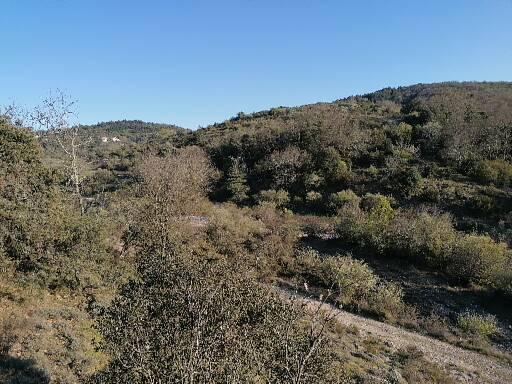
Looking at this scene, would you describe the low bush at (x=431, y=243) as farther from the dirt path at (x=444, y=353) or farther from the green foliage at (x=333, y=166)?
the green foliage at (x=333, y=166)

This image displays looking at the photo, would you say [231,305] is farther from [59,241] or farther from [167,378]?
[59,241]

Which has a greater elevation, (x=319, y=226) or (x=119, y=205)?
(x=119, y=205)

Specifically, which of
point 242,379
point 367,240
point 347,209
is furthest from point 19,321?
point 347,209

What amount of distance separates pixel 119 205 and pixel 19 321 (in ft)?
37.6

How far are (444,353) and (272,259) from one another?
37.9 feet

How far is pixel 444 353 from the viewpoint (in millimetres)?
17844

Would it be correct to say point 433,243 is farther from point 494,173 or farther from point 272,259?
point 494,173

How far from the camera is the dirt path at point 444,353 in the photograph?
1619cm

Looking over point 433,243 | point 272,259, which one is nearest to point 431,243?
point 433,243

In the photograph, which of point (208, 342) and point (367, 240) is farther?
point (367, 240)

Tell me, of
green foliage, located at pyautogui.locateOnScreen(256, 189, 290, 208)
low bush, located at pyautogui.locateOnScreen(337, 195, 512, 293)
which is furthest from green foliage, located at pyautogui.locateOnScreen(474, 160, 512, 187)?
green foliage, located at pyautogui.locateOnScreen(256, 189, 290, 208)

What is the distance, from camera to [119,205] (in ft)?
82.5

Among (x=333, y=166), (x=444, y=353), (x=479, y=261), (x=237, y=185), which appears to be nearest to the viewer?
(x=444, y=353)

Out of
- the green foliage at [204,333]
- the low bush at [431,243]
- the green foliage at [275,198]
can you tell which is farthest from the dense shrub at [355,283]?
the green foliage at [275,198]
